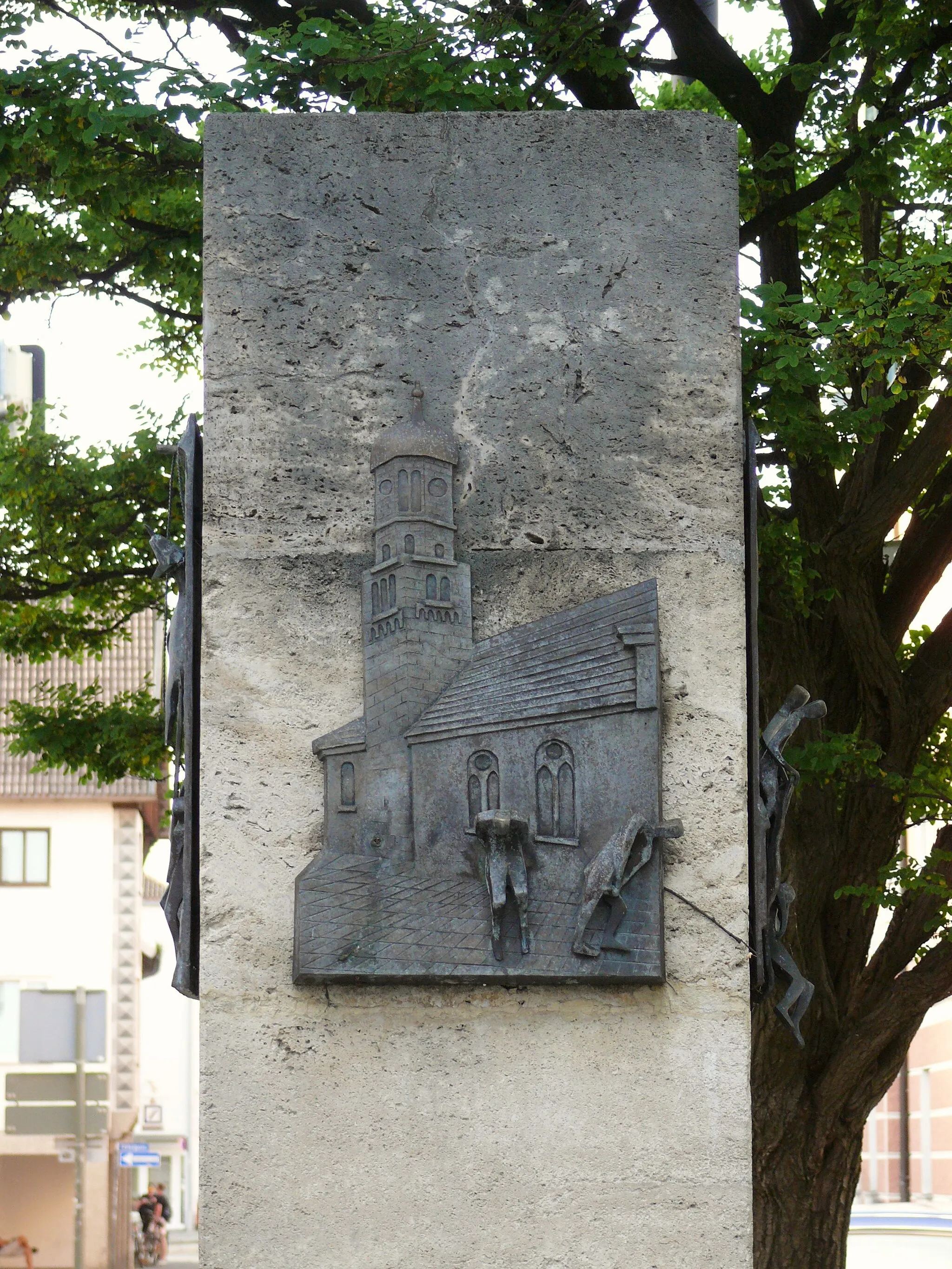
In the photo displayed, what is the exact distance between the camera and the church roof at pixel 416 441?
5406 millimetres

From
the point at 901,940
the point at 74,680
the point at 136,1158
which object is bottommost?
the point at 136,1158

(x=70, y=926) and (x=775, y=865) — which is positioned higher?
(x=775, y=865)

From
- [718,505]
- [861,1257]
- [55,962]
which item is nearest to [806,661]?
[718,505]

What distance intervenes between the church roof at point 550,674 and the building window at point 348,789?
20cm

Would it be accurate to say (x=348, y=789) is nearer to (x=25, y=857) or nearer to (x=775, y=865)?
(x=775, y=865)

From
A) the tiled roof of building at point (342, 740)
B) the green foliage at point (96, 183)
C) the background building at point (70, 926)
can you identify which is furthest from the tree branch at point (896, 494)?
the background building at point (70, 926)

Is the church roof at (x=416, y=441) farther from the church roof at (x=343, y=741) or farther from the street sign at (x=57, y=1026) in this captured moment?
the street sign at (x=57, y=1026)

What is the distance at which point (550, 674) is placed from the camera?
5.36 meters

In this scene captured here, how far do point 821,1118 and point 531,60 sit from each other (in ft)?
20.2

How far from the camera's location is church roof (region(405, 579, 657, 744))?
5312 mm

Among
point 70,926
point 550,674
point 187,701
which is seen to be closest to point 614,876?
point 550,674

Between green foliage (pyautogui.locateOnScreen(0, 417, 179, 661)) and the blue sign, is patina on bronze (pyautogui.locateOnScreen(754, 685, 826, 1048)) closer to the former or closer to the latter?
green foliage (pyautogui.locateOnScreen(0, 417, 179, 661))

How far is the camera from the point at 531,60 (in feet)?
32.7

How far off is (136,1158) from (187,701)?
2640 centimetres
